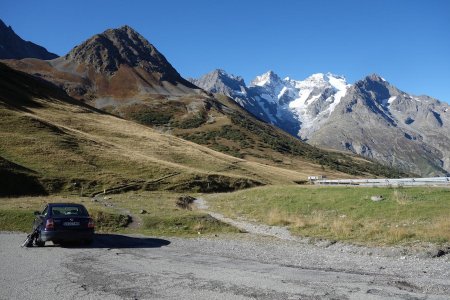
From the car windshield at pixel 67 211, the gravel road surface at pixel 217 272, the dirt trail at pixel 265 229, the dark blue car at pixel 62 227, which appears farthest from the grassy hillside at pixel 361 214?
the car windshield at pixel 67 211

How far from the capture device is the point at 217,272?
1402 centimetres

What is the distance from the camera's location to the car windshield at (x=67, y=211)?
20953 mm

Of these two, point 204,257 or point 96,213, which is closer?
point 204,257

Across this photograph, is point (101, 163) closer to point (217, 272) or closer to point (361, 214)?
point (361, 214)

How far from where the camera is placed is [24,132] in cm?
7025

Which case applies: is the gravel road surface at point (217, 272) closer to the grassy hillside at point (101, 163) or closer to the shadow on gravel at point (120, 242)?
the shadow on gravel at point (120, 242)

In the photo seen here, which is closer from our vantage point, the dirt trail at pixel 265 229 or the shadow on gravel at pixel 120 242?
the shadow on gravel at pixel 120 242

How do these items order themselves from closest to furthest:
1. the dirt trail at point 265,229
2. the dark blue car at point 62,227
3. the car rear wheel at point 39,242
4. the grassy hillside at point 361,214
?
the dark blue car at point 62,227 → the car rear wheel at point 39,242 → the grassy hillside at point 361,214 → the dirt trail at point 265,229

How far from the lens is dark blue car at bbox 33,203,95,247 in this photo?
785 inches

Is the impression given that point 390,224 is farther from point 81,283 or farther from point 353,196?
point 81,283

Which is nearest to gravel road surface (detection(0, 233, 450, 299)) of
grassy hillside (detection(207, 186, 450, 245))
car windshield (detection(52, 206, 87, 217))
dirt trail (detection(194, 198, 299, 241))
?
car windshield (detection(52, 206, 87, 217))

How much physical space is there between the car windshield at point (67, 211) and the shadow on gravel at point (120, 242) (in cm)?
155

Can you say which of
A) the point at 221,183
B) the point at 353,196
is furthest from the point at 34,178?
the point at 353,196

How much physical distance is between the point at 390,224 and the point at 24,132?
63451 millimetres
